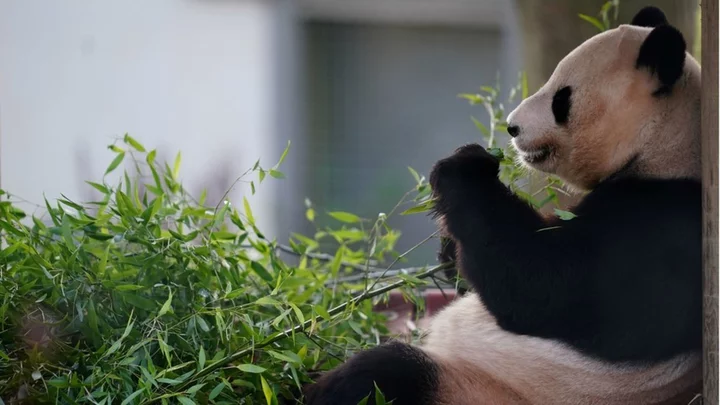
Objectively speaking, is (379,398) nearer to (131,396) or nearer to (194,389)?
(194,389)

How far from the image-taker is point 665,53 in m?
2.18

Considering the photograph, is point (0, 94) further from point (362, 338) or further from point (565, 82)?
point (565, 82)

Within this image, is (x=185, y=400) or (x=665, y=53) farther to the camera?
(x=665, y=53)

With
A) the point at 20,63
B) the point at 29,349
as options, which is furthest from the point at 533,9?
the point at 20,63

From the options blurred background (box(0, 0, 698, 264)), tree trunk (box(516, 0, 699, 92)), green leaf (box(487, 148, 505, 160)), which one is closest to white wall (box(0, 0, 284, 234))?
blurred background (box(0, 0, 698, 264))

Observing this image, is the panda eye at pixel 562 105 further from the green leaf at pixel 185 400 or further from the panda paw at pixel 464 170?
the green leaf at pixel 185 400

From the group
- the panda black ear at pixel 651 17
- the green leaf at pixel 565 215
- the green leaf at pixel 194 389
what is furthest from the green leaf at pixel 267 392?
the panda black ear at pixel 651 17

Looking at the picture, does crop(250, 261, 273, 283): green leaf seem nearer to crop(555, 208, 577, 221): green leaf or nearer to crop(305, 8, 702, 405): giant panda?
crop(305, 8, 702, 405): giant panda

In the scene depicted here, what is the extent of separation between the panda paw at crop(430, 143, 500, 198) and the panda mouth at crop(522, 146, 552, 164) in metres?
0.14

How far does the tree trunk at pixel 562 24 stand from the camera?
3.55 metres

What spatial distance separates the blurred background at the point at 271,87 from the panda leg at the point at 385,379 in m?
4.34

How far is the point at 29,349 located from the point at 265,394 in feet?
2.00

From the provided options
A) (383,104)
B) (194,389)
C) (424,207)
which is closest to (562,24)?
(424,207)

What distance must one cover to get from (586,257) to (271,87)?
19.9ft
